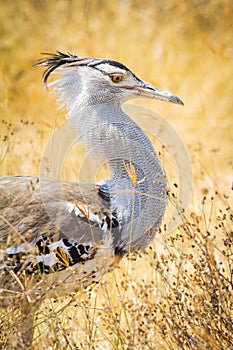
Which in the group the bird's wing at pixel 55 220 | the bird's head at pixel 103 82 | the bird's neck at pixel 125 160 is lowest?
the bird's wing at pixel 55 220

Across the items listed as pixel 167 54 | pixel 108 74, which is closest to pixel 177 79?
pixel 167 54

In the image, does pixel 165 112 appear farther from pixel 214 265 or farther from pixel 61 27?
pixel 214 265

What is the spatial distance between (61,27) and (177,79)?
125 centimetres

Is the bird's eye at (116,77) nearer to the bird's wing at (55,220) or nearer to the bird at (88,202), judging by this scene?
the bird at (88,202)

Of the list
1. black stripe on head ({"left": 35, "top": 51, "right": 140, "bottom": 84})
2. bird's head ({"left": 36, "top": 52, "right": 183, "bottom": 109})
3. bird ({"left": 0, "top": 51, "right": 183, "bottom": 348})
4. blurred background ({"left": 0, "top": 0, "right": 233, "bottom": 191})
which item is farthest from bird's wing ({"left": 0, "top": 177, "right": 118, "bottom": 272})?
blurred background ({"left": 0, "top": 0, "right": 233, "bottom": 191})

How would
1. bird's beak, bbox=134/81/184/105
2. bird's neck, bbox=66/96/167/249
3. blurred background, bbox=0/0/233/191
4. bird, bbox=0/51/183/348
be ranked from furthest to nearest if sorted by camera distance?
blurred background, bbox=0/0/233/191 < bird's beak, bbox=134/81/184/105 < bird's neck, bbox=66/96/167/249 < bird, bbox=0/51/183/348

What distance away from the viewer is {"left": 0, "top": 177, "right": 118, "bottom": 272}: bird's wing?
2557 millimetres

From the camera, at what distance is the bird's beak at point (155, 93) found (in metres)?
2.91

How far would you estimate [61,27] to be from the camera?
6277 mm

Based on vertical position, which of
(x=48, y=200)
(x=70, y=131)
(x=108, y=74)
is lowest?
(x=48, y=200)

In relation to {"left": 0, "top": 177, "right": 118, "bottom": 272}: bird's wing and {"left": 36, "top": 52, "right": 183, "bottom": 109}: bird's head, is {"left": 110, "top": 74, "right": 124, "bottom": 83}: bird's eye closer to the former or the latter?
{"left": 36, "top": 52, "right": 183, "bottom": 109}: bird's head

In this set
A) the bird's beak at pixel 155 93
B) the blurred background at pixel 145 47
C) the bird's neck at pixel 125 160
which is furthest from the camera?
the blurred background at pixel 145 47

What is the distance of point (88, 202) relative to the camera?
2705 mm

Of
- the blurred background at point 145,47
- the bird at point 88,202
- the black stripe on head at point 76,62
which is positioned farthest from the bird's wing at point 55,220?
the blurred background at point 145,47
